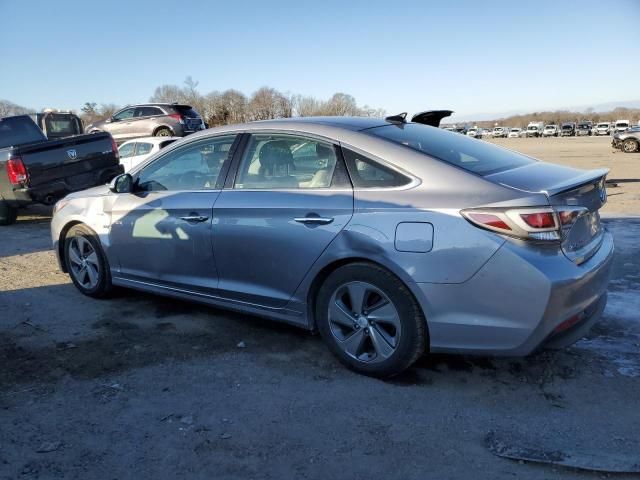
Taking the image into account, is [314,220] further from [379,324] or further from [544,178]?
[544,178]

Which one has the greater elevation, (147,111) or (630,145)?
(147,111)

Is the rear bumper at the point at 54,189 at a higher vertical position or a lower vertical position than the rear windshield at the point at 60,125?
lower

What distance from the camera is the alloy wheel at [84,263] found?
17.8ft

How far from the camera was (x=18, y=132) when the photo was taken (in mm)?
10844

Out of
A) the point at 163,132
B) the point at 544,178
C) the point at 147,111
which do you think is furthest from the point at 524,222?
the point at 147,111

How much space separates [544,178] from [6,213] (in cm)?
959

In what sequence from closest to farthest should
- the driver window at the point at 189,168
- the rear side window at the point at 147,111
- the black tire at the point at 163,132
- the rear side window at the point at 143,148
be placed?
the driver window at the point at 189,168 → the rear side window at the point at 143,148 → the black tire at the point at 163,132 → the rear side window at the point at 147,111

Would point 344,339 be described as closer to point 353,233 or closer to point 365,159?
point 353,233

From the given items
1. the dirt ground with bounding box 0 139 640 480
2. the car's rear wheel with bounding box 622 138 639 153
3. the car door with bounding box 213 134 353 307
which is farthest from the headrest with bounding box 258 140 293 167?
the car's rear wheel with bounding box 622 138 639 153

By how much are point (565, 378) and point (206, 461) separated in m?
2.27

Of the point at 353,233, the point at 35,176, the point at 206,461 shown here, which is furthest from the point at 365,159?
the point at 35,176

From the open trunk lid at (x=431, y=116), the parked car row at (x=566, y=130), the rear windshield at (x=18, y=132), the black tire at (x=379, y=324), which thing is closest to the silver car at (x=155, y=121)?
the rear windshield at (x=18, y=132)

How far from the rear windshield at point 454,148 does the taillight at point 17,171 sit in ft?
24.5

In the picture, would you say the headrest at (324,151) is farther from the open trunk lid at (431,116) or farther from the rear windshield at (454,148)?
the open trunk lid at (431,116)
